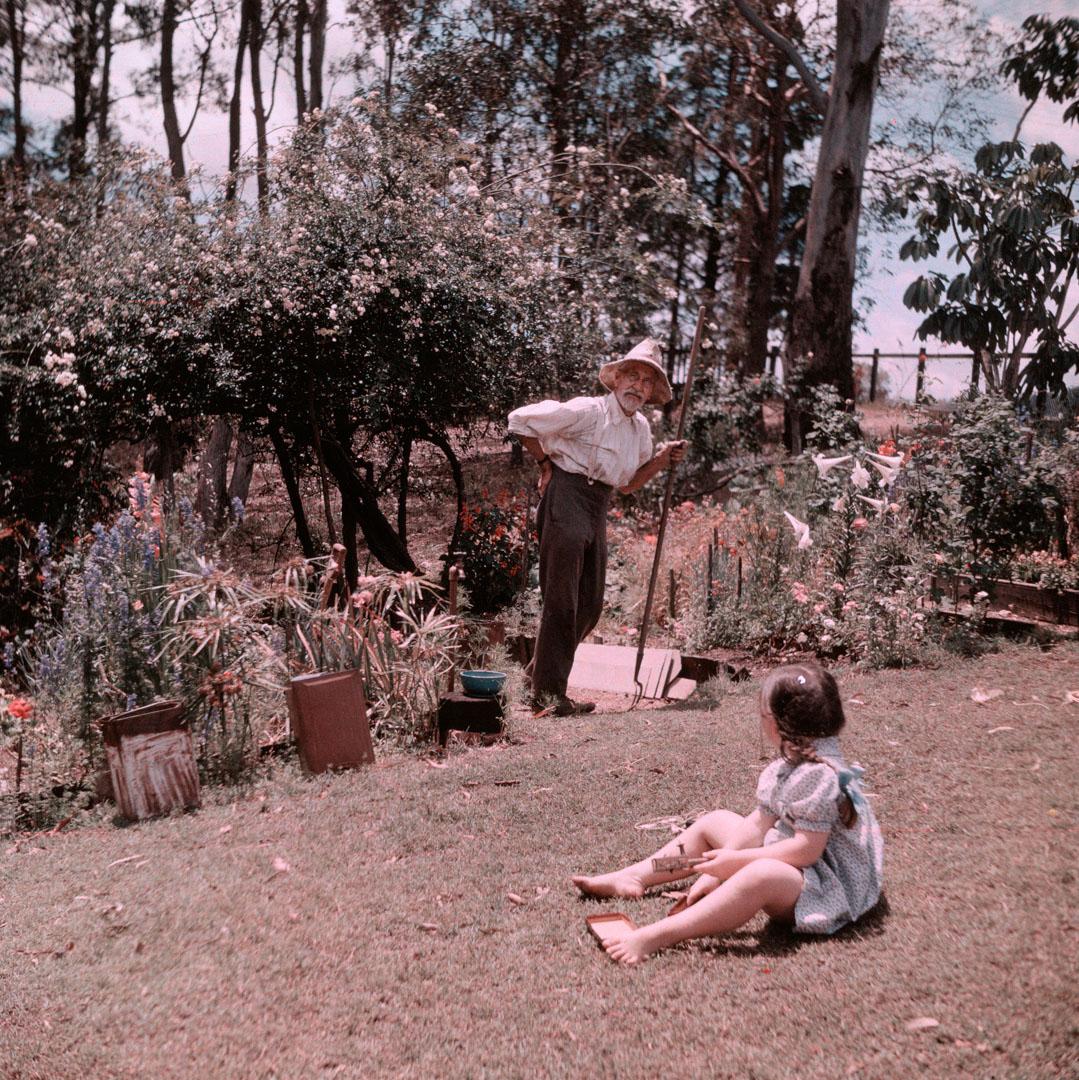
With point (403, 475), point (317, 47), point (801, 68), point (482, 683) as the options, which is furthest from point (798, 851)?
point (317, 47)

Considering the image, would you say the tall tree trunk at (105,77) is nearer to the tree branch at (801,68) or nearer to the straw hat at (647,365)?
the tree branch at (801,68)

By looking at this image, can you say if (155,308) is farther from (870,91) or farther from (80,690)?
(870,91)

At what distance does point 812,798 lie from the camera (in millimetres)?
3268

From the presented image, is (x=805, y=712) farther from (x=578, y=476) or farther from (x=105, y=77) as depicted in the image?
(x=105, y=77)

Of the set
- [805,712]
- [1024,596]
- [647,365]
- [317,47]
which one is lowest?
[1024,596]

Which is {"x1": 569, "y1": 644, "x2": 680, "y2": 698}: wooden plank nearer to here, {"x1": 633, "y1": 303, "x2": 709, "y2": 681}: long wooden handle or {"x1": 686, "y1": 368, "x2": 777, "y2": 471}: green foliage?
{"x1": 633, "y1": 303, "x2": 709, "y2": 681}: long wooden handle

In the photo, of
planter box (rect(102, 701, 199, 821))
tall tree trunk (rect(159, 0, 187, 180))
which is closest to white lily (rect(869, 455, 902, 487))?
planter box (rect(102, 701, 199, 821))

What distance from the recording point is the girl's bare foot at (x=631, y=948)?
318 cm

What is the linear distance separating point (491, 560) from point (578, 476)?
11.2 feet

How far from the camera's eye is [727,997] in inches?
116

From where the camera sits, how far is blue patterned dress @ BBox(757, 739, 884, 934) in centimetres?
327

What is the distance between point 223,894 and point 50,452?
18.4ft

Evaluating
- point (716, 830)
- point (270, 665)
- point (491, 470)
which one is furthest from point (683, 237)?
point (716, 830)

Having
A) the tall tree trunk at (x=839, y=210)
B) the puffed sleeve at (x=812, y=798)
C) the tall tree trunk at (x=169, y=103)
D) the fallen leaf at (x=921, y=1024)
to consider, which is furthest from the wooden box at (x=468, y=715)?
the tall tree trunk at (x=169, y=103)
